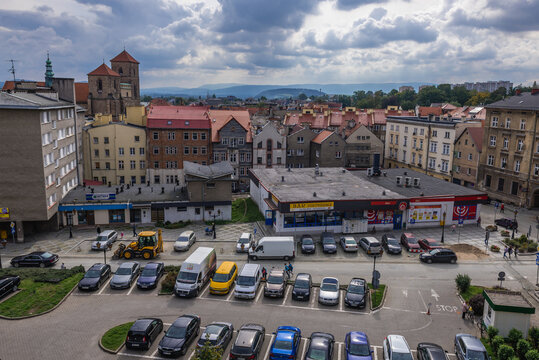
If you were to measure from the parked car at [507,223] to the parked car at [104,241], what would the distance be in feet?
150

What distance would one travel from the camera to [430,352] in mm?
Answer: 22656

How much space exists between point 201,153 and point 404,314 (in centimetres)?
4918

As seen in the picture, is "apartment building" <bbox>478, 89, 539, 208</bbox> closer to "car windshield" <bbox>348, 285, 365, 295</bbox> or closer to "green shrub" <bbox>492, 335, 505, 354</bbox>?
"car windshield" <bbox>348, 285, 365, 295</bbox>

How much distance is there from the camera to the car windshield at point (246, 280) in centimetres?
3231

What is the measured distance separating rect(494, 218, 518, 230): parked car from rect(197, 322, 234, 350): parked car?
39.5 m

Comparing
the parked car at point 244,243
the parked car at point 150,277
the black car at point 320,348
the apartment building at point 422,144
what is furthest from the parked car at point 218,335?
the apartment building at point 422,144

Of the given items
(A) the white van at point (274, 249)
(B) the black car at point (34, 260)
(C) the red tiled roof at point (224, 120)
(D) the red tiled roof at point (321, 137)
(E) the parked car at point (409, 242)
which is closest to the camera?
(B) the black car at point (34, 260)

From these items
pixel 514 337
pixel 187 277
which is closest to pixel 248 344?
pixel 187 277

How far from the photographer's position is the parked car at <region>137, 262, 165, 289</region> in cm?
3344

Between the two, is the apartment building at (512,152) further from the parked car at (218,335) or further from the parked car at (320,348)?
the parked car at (218,335)

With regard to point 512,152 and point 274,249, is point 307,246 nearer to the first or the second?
point 274,249

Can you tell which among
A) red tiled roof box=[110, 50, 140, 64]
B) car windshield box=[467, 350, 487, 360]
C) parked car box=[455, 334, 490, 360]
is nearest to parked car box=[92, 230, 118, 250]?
parked car box=[455, 334, 490, 360]

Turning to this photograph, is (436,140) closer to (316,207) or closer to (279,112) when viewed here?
(316,207)

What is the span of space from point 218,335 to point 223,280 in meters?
8.98
